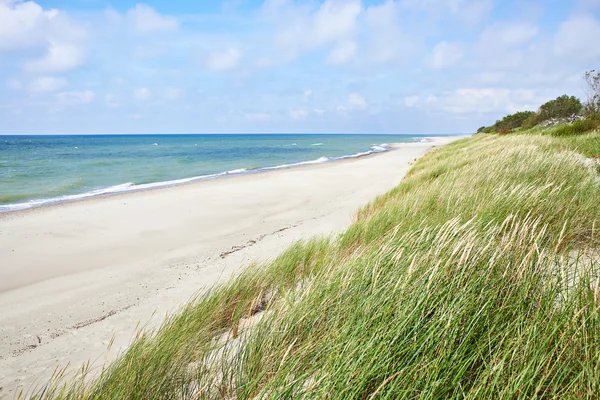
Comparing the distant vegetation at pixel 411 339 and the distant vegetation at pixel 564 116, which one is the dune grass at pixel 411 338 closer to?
the distant vegetation at pixel 411 339

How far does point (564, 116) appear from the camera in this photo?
30672mm

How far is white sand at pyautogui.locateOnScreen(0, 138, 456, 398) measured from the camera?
15.8 feet

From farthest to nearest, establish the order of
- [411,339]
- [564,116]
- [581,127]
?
[564,116] < [581,127] < [411,339]

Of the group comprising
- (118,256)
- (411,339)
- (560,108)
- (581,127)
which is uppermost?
(560,108)

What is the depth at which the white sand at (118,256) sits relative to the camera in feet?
15.8

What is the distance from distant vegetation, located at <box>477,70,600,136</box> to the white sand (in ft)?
36.0

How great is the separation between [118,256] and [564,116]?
121 ft

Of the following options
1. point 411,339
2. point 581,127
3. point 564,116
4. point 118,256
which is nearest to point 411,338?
point 411,339

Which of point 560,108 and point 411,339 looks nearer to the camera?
point 411,339

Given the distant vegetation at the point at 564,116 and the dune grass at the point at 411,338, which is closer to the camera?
the dune grass at the point at 411,338

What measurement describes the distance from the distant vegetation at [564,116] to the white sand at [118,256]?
431 inches

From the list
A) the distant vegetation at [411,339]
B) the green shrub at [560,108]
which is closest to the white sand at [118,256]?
the distant vegetation at [411,339]

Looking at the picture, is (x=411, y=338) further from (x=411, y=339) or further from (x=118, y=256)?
(x=118, y=256)

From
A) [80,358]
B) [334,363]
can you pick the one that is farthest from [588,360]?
[80,358]
